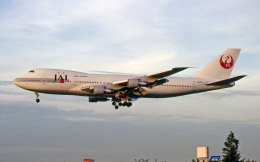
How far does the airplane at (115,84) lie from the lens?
6678 centimetres

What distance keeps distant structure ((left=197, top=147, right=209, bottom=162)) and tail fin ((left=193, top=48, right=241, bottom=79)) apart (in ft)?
47.8

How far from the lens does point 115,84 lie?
6825cm

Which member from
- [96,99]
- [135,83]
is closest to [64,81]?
[96,99]

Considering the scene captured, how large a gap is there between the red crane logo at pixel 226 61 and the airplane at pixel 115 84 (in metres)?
4.45

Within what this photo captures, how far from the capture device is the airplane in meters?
66.8

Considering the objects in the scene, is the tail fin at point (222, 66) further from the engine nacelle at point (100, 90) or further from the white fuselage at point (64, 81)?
the engine nacelle at point (100, 90)

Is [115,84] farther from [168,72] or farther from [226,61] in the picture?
[226,61]

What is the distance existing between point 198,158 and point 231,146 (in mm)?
6779

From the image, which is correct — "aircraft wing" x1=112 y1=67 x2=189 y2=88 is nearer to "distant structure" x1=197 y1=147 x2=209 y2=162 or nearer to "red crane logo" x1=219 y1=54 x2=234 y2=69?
"red crane logo" x1=219 y1=54 x2=234 y2=69

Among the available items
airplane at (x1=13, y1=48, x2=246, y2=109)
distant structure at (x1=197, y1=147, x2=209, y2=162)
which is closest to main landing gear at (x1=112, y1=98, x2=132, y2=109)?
airplane at (x1=13, y1=48, x2=246, y2=109)

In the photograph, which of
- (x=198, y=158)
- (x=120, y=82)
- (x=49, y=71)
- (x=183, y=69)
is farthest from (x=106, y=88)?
(x=198, y=158)

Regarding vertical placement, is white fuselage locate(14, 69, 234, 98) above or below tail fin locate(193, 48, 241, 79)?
below

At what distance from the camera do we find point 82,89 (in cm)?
6838

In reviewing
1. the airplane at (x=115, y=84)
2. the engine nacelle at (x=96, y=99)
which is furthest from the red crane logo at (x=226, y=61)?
the engine nacelle at (x=96, y=99)
